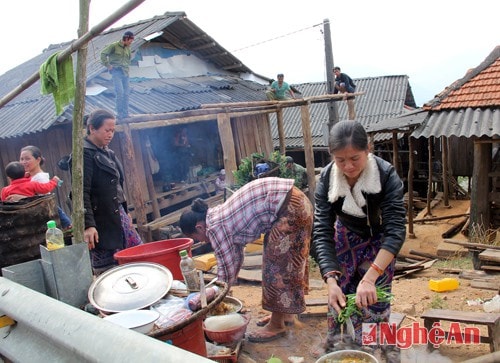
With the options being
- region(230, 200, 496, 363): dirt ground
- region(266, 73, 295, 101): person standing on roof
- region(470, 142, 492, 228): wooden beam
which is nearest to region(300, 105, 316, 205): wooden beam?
region(266, 73, 295, 101): person standing on roof

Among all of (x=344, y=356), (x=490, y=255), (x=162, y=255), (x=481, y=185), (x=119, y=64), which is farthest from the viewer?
(x=481, y=185)

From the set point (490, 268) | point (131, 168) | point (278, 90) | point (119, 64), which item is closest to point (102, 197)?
point (131, 168)

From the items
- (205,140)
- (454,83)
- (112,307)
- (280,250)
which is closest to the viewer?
(112,307)

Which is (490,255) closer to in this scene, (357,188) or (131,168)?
(357,188)

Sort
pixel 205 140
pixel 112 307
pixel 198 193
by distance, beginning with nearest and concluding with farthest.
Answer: pixel 112 307
pixel 198 193
pixel 205 140

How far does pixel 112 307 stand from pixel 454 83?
935 centimetres

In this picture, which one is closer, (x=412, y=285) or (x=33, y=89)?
(x=412, y=285)

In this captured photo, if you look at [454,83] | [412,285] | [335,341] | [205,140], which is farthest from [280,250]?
[205,140]

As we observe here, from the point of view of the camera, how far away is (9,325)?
6.19ft

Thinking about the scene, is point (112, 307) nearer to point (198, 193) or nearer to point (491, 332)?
point (491, 332)

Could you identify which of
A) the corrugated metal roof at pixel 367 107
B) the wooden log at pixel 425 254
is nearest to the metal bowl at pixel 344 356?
the wooden log at pixel 425 254

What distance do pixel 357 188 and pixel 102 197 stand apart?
253 centimetres

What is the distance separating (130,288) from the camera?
111 inches

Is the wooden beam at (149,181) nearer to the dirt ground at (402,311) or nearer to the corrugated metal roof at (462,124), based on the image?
the dirt ground at (402,311)
